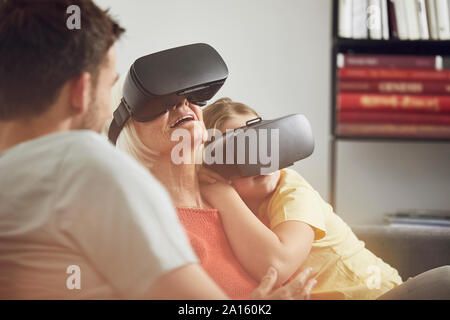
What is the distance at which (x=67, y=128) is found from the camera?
712 millimetres

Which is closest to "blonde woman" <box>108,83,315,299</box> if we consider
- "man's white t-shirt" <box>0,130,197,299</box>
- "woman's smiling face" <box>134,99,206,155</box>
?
"woman's smiling face" <box>134,99,206,155</box>

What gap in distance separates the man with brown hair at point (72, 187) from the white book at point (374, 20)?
605 millimetres

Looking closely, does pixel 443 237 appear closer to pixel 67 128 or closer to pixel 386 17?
pixel 386 17

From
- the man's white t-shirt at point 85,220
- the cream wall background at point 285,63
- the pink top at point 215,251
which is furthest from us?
the cream wall background at point 285,63

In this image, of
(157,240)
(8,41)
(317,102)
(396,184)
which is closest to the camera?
(157,240)

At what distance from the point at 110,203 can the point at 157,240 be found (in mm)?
64

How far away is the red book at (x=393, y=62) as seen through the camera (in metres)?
1.17

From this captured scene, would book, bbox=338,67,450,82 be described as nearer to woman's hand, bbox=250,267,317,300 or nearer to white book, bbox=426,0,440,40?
white book, bbox=426,0,440,40

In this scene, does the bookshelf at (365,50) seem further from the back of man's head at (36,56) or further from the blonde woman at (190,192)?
the back of man's head at (36,56)

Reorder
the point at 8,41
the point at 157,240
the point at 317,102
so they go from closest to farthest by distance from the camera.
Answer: the point at 157,240, the point at 8,41, the point at 317,102

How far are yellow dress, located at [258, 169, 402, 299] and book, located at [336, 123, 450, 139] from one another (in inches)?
11.2

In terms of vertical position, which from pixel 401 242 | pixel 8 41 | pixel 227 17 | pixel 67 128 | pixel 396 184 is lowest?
pixel 401 242

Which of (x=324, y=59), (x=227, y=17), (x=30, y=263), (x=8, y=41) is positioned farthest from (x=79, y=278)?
(x=324, y=59)

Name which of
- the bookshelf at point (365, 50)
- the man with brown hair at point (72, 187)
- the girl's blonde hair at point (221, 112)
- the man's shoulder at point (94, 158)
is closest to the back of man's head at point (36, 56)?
the man with brown hair at point (72, 187)
